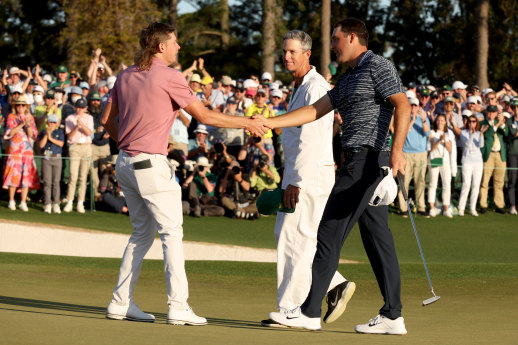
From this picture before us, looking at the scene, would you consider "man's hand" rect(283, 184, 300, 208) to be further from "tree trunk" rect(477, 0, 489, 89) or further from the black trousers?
"tree trunk" rect(477, 0, 489, 89)

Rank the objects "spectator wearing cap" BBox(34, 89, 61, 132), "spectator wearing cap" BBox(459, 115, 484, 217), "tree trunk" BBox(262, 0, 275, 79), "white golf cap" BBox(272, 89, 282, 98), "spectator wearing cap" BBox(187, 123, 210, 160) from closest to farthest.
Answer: "spectator wearing cap" BBox(34, 89, 61, 132), "spectator wearing cap" BBox(187, 123, 210, 160), "white golf cap" BBox(272, 89, 282, 98), "spectator wearing cap" BBox(459, 115, 484, 217), "tree trunk" BBox(262, 0, 275, 79)

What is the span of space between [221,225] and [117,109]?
1130cm

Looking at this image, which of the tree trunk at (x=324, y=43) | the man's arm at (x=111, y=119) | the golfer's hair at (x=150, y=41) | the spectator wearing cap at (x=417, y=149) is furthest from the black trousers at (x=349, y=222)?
the tree trunk at (x=324, y=43)

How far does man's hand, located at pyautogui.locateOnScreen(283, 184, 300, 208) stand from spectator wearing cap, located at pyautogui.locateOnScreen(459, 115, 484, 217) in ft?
46.8

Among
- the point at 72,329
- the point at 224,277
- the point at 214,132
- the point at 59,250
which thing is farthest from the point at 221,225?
the point at 72,329

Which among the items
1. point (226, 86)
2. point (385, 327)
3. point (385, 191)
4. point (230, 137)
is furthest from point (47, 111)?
point (385, 327)

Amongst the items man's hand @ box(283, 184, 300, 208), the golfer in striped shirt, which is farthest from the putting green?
man's hand @ box(283, 184, 300, 208)

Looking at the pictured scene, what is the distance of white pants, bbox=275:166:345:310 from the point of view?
771 cm

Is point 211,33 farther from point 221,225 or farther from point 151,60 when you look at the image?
point 151,60

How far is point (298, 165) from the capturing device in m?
7.66

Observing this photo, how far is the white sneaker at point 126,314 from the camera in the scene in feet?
24.2

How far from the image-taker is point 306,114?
24.2 feet

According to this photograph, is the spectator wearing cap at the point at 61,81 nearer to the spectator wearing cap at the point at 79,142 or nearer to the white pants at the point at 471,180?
the spectator wearing cap at the point at 79,142

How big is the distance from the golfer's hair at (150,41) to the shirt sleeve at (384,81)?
153 cm
